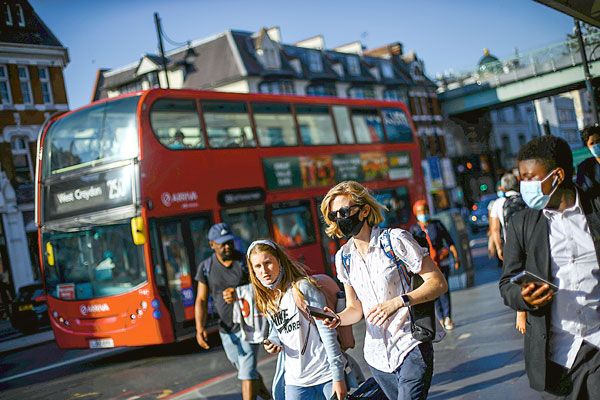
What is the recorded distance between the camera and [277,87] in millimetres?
40688

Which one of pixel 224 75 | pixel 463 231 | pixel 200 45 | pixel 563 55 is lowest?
pixel 463 231

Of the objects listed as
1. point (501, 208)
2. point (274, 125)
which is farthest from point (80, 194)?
point (501, 208)

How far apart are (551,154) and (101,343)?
8.60 m

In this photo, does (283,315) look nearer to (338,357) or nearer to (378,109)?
(338,357)

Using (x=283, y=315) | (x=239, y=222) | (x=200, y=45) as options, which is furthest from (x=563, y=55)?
(x=283, y=315)

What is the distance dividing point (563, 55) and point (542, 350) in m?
31.1

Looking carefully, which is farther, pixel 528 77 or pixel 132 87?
pixel 132 87

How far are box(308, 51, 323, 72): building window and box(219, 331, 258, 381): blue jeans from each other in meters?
40.0

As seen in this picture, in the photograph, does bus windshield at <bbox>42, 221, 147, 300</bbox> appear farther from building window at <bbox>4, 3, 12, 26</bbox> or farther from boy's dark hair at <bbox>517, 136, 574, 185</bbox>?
building window at <bbox>4, 3, 12, 26</bbox>

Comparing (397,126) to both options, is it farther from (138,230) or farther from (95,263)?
(95,263)

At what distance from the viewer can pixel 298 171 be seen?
12.8 m

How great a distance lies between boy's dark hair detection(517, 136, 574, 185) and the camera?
3.03m

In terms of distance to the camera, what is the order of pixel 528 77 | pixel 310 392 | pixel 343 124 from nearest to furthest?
1. pixel 310 392
2. pixel 343 124
3. pixel 528 77

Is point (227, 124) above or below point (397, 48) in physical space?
below
